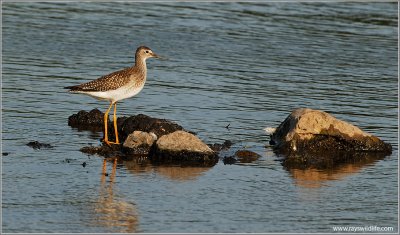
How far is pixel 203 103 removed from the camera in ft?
66.1

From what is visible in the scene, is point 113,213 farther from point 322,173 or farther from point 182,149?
point 322,173

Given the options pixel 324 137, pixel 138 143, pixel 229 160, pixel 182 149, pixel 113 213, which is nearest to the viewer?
pixel 113 213

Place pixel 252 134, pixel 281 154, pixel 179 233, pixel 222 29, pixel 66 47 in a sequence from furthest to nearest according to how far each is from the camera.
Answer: pixel 222 29, pixel 66 47, pixel 252 134, pixel 281 154, pixel 179 233

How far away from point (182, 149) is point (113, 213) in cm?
317

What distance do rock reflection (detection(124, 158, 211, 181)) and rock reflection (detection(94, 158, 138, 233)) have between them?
3.61ft

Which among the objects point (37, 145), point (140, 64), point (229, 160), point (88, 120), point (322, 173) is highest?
point (140, 64)

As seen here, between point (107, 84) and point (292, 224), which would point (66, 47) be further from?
point (292, 224)

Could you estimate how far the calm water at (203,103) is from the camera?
1288 cm

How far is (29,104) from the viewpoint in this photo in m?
19.4

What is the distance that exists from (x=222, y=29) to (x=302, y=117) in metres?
12.0

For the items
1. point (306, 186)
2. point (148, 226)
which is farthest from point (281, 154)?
point (148, 226)

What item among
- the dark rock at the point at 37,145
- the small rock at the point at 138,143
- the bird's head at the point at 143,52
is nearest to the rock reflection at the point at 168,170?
the small rock at the point at 138,143

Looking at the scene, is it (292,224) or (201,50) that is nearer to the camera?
(292,224)

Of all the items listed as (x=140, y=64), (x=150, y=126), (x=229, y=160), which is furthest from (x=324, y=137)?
(x=140, y=64)
